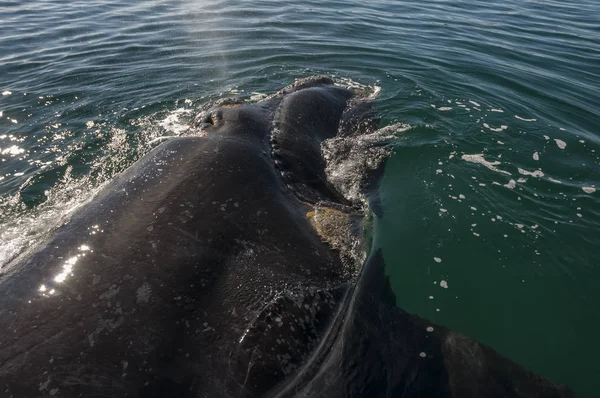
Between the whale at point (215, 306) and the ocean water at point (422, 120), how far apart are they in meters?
1.14

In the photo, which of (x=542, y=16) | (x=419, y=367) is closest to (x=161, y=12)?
(x=542, y=16)

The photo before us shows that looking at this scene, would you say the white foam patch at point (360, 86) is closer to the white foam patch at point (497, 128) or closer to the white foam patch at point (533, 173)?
the white foam patch at point (497, 128)

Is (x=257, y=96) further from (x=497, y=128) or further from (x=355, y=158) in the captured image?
(x=497, y=128)

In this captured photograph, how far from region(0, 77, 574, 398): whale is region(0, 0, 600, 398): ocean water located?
44.7 inches

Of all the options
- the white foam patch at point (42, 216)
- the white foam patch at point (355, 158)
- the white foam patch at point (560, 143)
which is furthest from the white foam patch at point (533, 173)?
the white foam patch at point (42, 216)

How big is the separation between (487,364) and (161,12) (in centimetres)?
2492

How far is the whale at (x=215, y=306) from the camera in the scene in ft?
13.5

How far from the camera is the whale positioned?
412 centimetres

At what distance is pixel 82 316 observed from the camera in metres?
4.28

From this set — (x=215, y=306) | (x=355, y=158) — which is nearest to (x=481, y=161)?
(x=355, y=158)

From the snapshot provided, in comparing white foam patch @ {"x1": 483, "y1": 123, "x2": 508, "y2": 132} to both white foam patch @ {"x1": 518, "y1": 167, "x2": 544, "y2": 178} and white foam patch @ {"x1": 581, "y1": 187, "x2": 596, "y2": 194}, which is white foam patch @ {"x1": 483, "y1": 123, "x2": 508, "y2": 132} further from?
white foam patch @ {"x1": 581, "y1": 187, "x2": 596, "y2": 194}

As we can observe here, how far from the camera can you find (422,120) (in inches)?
458

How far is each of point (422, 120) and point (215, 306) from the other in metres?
8.80

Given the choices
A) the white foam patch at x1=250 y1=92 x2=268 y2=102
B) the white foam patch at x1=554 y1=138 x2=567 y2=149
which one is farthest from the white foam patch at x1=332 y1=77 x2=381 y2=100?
the white foam patch at x1=554 y1=138 x2=567 y2=149
